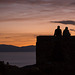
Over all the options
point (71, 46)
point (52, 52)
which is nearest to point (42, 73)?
point (52, 52)

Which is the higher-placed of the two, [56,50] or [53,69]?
[56,50]

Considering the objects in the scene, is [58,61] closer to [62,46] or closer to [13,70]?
[62,46]

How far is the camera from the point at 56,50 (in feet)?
107

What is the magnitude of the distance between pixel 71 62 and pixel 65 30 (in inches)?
202

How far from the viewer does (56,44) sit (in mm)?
32719

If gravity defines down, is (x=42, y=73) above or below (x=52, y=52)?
below

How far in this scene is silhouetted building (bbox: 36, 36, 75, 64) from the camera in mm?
32219

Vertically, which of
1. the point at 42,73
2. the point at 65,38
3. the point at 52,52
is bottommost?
the point at 42,73

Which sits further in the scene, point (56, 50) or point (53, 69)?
point (56, 50)

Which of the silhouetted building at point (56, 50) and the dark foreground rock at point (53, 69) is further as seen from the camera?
the silhouetted building at point (56, 50)

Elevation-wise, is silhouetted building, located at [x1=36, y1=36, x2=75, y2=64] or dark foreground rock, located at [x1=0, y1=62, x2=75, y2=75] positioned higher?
silhouetted building, located at [x1=36, y1=36, x2=75, y2=64]

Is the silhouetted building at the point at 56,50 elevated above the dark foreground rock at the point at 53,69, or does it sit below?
above

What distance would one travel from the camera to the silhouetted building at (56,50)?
106 feet

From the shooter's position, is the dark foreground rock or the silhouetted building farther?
the silhouetted building
